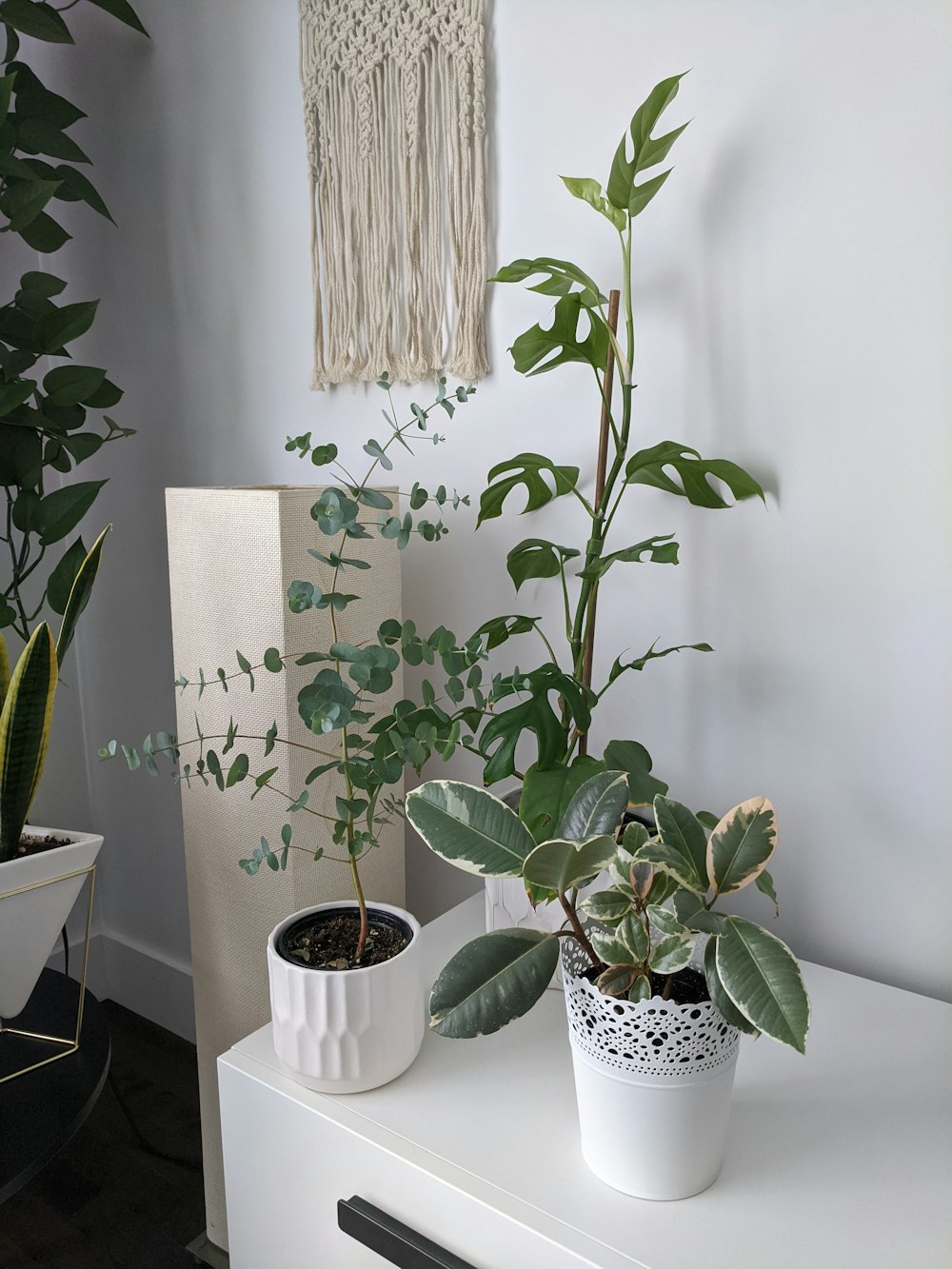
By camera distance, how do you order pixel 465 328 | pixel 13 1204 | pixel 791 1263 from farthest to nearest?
pixel 13 1204 < pixel 465 328 < pixel 791 1263

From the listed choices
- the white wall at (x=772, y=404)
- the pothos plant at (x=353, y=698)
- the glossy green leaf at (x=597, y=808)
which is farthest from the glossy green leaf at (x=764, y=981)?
the white wall at (x=772, y=404)

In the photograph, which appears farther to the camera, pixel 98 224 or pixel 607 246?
Result: pixel 98 224

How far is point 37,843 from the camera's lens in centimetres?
107

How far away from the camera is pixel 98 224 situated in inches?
63.9

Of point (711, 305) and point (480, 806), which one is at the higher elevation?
point (711, 305)

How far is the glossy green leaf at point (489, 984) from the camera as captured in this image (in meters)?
0.63

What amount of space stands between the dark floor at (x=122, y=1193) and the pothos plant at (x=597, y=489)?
94cm

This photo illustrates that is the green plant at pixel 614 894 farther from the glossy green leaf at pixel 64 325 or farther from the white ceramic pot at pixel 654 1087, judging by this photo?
the glossy green leaf at pixel 64 325

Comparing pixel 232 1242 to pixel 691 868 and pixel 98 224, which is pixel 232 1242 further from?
pixel 98 224

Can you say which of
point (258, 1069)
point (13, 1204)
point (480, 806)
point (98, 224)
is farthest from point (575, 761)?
point (98, 224)

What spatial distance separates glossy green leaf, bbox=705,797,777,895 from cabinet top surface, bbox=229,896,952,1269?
23cm

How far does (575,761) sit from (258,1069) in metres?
0.39

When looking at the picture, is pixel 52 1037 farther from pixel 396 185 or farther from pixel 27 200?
pixel 396 185

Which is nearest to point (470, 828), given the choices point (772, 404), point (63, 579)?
point (772, 404)
